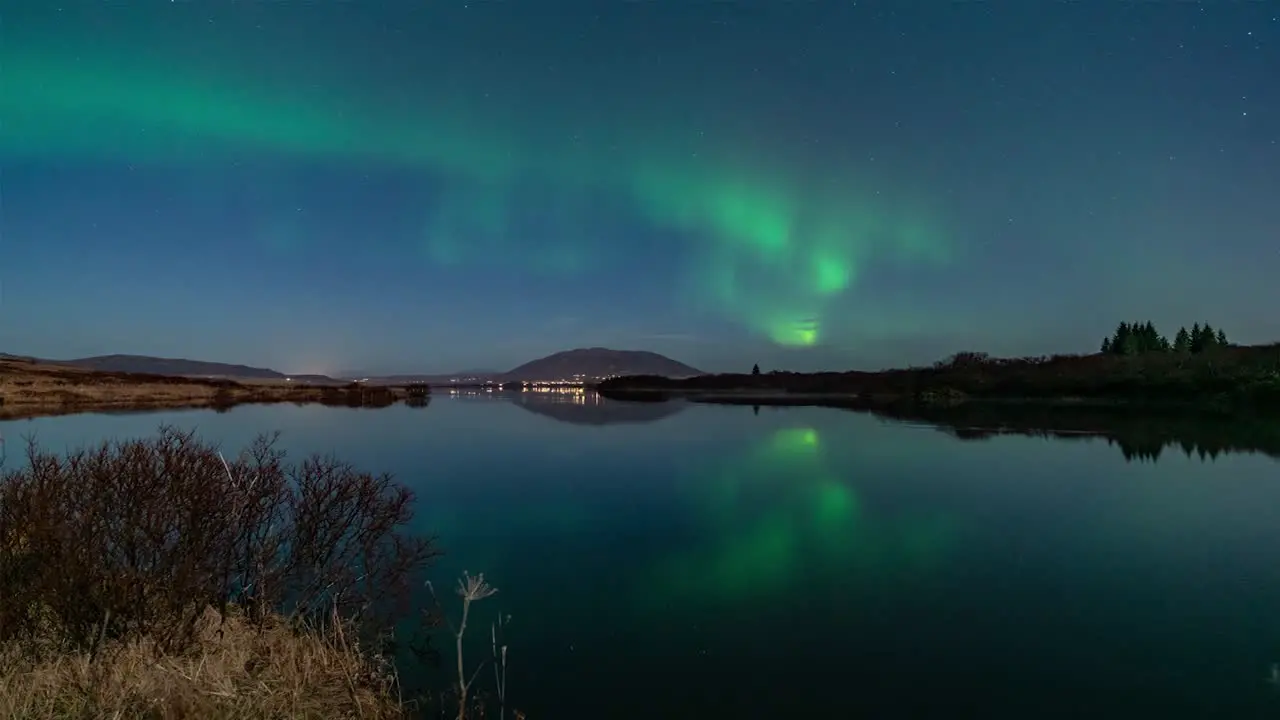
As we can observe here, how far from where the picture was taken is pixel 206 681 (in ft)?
20.2

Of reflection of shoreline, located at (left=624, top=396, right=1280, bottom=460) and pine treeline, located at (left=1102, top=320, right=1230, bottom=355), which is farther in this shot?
pine treeline, located at (left=1102, top=320, right=1230, bottom=355)

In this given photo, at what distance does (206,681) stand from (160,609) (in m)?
1.77

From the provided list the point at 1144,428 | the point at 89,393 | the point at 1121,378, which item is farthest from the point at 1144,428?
the point at 89,393

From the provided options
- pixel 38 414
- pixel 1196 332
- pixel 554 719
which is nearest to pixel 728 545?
pixel 554 719

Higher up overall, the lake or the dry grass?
the dry grass

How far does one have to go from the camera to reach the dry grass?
18.5 feet

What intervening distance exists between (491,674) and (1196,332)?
149278mm

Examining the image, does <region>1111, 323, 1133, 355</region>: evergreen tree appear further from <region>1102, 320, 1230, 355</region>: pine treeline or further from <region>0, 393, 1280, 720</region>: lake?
<region>0, 393, 1280, 720</region>: lake

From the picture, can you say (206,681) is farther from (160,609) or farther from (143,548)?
(143,548)

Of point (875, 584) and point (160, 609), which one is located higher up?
point (160, 609)

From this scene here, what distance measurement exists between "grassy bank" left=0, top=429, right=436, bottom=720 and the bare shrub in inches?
0.7

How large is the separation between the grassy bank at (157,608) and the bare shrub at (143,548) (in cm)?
2

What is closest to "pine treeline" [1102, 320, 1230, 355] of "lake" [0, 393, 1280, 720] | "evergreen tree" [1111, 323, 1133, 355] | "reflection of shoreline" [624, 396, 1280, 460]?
"evergreen tree" [1111, 323, 1133, 355]

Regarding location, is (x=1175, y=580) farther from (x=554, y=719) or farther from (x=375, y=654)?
(x=375, y=654)
